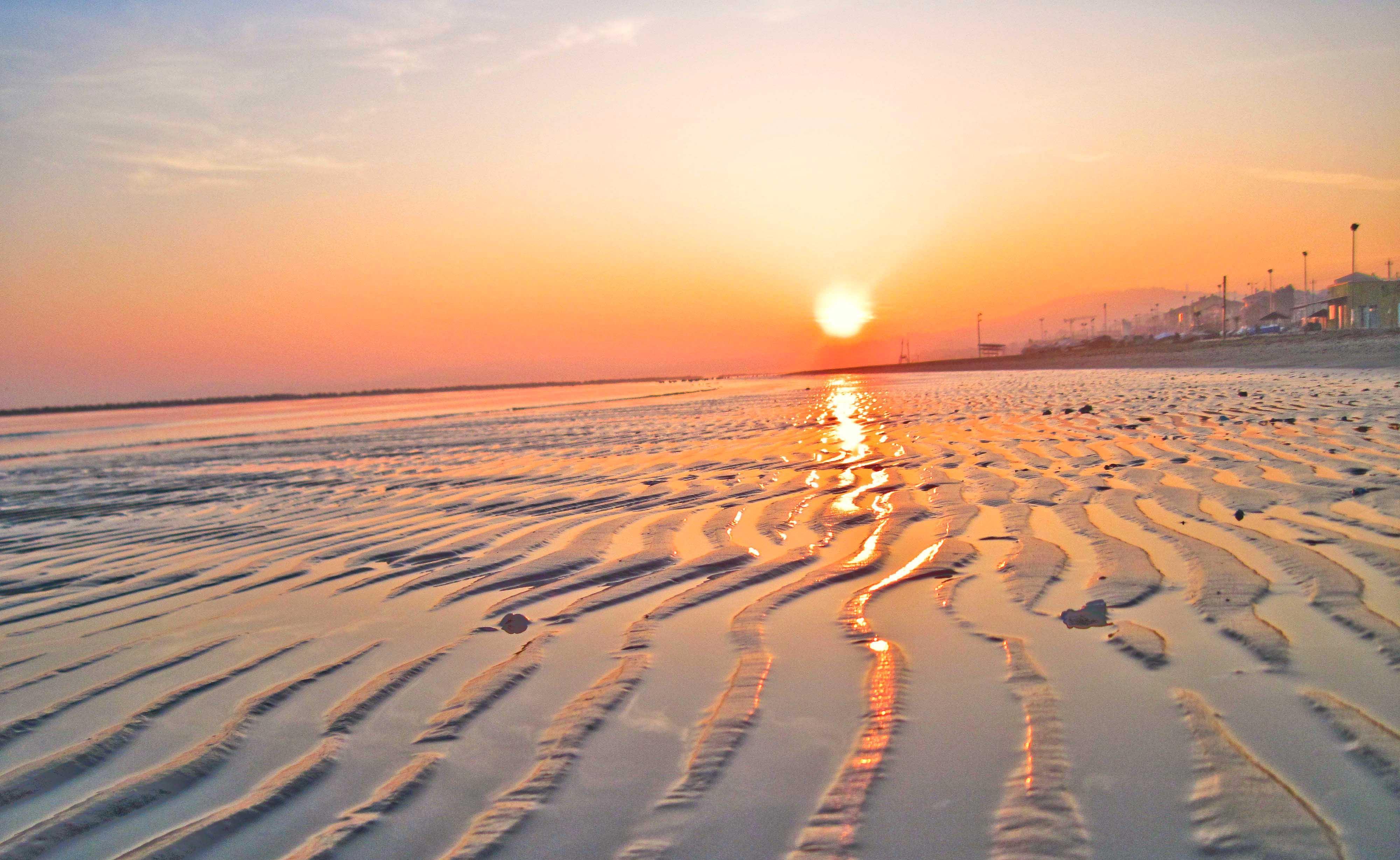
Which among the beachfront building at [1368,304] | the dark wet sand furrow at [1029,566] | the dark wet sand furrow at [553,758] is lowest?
the dark wet sand furrow at [553,758]

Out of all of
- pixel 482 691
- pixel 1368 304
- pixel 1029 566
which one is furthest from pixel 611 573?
pixel 1368 304

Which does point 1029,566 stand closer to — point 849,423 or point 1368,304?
point 849,423

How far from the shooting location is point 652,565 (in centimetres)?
411

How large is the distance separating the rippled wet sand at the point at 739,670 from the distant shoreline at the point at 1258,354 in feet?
71.8

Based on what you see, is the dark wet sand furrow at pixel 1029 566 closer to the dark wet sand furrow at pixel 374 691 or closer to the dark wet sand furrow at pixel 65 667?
the dark wet sand furrow at pixel 374 691

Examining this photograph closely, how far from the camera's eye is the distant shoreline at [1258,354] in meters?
25.4

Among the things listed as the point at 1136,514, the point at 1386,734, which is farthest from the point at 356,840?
the point at 1136,514

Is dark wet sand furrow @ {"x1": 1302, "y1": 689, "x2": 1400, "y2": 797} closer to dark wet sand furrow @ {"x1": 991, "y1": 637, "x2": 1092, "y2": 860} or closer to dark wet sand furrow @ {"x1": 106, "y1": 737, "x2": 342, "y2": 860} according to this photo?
dark wet sand furrow @ {"x1": 991, "y1": 637, "x2": 1092, "y2": 860}

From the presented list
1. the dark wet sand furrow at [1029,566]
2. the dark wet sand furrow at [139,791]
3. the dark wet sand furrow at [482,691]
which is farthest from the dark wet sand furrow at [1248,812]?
the dark wet sand furrow at [139,791]

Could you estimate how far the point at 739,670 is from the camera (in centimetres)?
261

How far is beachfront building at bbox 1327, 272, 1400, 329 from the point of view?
51969mm

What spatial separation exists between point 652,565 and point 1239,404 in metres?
10.4

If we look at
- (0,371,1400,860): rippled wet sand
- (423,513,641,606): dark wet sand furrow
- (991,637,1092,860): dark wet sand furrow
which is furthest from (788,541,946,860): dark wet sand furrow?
(423,513,641,606): dark wet sand furrow

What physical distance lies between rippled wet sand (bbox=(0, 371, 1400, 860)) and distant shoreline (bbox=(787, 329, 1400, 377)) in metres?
21.9
